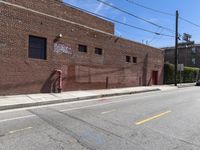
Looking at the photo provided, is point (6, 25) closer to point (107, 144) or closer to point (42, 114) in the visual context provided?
point (42, 114)

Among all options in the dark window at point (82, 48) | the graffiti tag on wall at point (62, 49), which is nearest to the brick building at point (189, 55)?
the dark window at point (82, 48)

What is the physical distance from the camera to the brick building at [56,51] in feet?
53.2

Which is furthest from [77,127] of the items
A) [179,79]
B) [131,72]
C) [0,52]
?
[179,79]

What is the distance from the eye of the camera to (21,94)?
16.7 m

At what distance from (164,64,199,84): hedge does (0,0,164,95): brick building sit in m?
9.43

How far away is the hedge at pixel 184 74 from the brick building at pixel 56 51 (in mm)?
9429

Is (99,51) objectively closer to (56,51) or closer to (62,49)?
(62,49)

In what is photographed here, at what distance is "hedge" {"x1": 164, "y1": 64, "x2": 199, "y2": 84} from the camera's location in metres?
38.0

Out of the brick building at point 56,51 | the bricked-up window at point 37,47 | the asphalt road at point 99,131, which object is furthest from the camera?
the bricked-up window at point 37,47

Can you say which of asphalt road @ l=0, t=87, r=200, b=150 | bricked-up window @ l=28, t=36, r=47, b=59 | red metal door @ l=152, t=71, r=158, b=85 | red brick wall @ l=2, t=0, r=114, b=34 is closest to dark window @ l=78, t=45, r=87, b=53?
red brick wall @ l=2, t=0, r=114, b=34

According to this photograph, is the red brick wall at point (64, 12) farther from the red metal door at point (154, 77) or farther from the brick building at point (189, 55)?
the brick building at point (189, 55)

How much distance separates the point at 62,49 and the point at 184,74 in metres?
29.3

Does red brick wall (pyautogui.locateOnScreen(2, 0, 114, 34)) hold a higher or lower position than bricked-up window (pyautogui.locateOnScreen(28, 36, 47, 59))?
higher

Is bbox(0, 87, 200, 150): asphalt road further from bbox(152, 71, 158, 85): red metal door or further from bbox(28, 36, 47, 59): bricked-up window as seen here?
bbox(152, 71, 158, 85): red metal door
